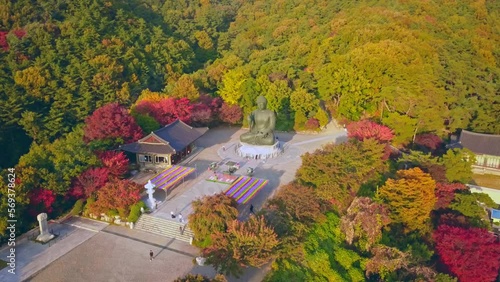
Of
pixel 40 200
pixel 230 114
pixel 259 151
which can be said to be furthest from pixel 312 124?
pixel 40 200

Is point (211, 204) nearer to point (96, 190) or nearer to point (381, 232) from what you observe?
point (96, 190)

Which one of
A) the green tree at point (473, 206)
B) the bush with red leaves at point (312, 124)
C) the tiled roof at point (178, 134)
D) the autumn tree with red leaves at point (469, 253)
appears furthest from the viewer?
the bush with red leaves at point (312, 124)

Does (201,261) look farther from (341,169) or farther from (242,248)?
(341,169)

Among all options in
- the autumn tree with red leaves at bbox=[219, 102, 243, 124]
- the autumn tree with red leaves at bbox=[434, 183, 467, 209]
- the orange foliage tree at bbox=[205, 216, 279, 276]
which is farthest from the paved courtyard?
the autumn tree with red leaves at bbox=[219, 102, 243, 124]

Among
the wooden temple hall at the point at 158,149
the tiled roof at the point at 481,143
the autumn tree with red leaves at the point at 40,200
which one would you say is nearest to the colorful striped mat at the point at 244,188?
the wooden temple hall at the point at 158,149

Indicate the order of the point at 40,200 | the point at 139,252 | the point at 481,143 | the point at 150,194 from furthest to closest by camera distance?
1. the point at 481,143
2. the point at 150,194
3. the point at 40,200
4. the point at 139,252

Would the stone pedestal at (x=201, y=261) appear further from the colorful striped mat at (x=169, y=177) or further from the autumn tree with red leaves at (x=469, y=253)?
the autumn tree with red leaves at (x=469, y=253)
